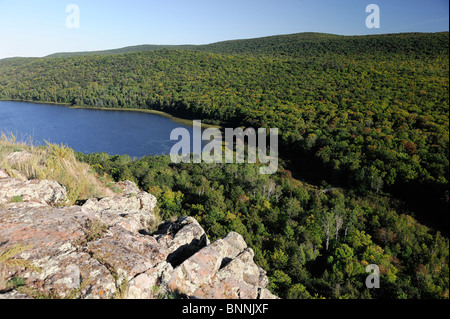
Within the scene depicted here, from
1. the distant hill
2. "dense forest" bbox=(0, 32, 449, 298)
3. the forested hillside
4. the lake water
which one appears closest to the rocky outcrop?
"dense forest" bbox=(0, 32, 449, 298)

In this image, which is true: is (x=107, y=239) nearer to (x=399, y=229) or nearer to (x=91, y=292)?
(x=91, y=292)

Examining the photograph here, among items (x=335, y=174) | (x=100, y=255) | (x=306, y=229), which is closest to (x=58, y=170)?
(x=100, y=255)

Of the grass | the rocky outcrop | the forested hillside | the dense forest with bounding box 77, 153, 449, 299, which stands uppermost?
the forested hillside

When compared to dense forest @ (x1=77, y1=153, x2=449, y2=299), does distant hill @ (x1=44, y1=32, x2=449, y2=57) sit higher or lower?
higher

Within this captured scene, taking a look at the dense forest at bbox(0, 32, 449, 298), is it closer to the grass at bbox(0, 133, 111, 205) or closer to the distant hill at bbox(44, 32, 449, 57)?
the distant hill at bbox(44, 32, 449, 57)

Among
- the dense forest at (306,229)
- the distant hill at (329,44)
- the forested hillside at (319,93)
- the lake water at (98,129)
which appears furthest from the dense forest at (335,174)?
the lake water at (98,129)

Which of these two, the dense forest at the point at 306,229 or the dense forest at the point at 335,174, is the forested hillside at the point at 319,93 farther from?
the dense forest at the point at 306,229

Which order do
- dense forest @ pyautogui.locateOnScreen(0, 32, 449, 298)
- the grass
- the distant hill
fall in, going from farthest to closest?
the distant hill < dense forest @ pyautogui.locateOnScreen(0, 32, 449, 298) < the grass
